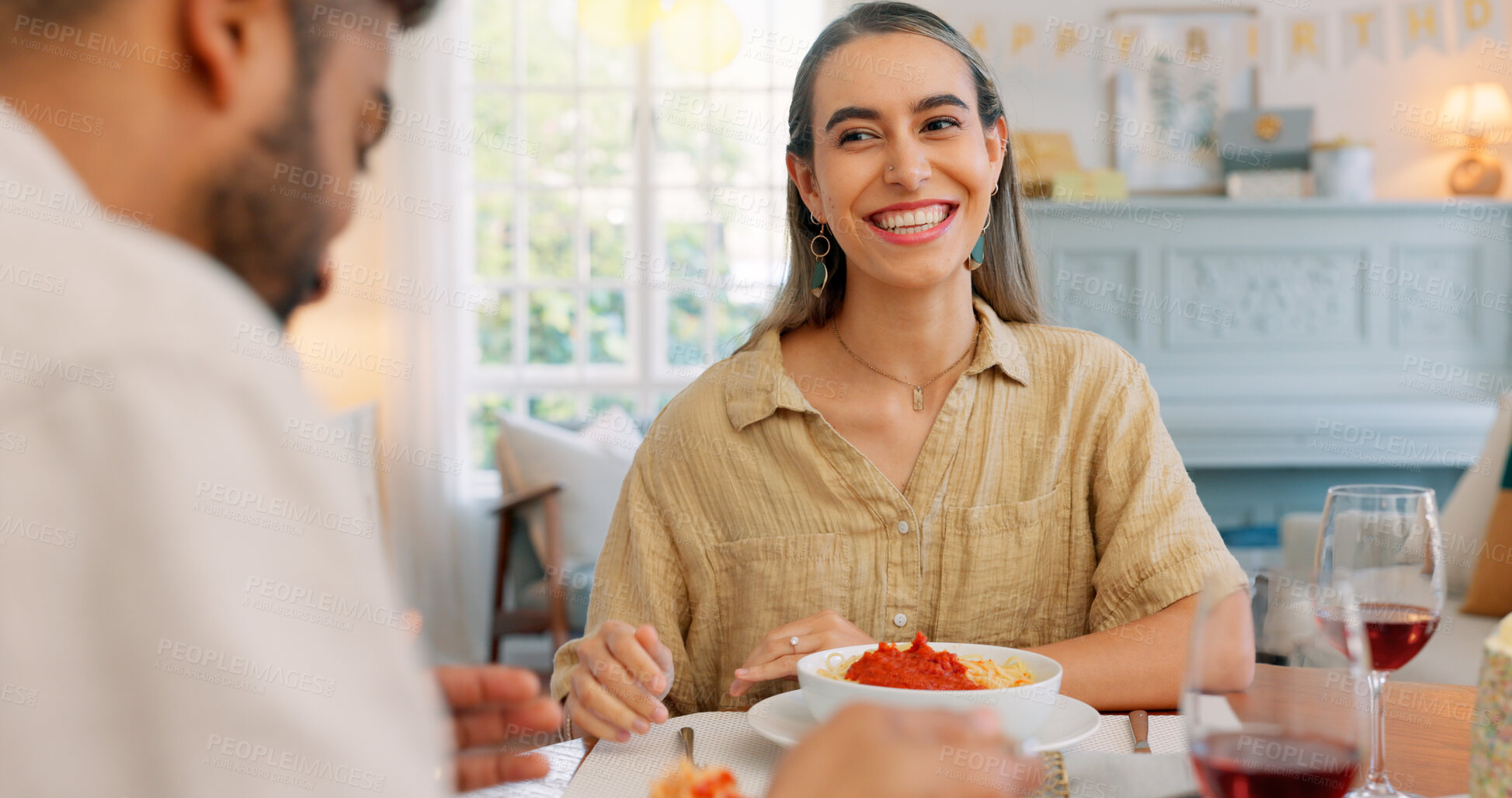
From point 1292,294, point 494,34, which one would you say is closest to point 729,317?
point 494,34

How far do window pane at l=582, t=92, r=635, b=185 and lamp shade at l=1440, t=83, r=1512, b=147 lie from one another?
344 cm

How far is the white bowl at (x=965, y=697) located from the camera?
0.88 m

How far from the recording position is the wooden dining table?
65cm

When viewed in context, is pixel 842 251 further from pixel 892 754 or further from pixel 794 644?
pixel 892 754

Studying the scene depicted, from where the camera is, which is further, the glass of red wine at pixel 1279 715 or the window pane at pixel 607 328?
the window pane at pixel 607 328

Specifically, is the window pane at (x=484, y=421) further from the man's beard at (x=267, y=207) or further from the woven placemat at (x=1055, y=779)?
the man's beard at (x=267, y=207)

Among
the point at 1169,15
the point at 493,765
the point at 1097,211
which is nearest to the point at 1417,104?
the point at 1169,15

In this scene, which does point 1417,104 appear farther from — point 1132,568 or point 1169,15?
point 1132,568

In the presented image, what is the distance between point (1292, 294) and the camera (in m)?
4.53

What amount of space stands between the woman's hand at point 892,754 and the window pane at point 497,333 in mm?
4828

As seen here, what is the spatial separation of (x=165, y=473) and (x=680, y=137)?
4.88 meters

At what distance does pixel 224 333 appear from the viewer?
320 millimetres

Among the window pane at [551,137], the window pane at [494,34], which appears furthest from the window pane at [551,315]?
the window pane at [494,34]

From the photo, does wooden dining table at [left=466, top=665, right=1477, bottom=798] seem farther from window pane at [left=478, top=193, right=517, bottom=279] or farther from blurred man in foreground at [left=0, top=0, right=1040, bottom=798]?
window pane at [left=478, top=193, right=517, bottom=279]
